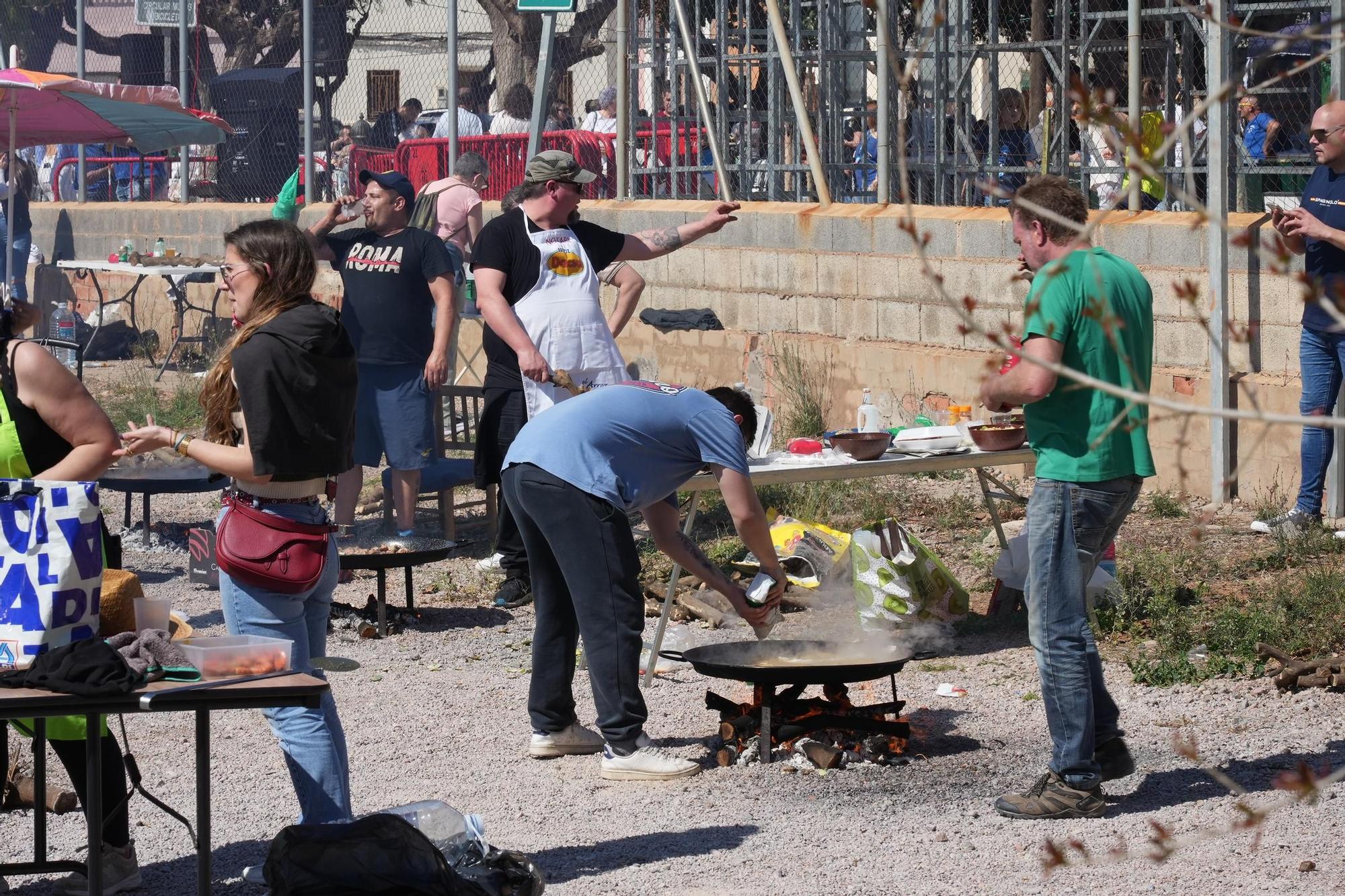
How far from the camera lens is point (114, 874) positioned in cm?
479

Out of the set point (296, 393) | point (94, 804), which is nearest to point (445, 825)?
point (94, 804)

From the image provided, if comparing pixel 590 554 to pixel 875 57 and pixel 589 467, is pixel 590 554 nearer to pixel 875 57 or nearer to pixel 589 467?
pixel 589 467

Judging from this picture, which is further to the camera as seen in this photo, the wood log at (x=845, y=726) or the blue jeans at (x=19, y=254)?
the blue jeans at (x=19, y=254)

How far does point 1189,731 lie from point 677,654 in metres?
1.84

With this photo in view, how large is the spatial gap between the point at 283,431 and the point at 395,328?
15.5 ft

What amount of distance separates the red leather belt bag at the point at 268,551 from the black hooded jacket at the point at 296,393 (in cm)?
12

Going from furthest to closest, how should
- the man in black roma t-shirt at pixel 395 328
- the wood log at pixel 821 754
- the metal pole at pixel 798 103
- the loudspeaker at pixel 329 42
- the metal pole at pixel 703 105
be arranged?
the loudspeaker at pixel 329 42
the metal pole at pixel 703 105
the metal pole at pixel 798 103
the man in black roma t-shirt at pixel 395 328
the wood log at pixel 821 754

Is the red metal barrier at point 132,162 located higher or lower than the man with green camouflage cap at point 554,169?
higher

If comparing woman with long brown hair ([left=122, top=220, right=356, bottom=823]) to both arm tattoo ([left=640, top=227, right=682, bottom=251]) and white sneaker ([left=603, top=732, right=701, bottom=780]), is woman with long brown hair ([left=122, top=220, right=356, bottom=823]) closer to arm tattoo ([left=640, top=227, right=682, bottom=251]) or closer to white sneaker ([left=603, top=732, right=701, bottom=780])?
white sneaker ([left=603, top=732, right=701, bottom=780])

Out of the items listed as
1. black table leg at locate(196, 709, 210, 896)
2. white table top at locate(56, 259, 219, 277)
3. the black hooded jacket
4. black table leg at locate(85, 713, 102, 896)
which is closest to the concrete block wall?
white table top at locate(56, 259, 219, 277)

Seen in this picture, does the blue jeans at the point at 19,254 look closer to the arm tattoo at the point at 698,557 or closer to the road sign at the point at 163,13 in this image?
the road sign at the point at 163,13

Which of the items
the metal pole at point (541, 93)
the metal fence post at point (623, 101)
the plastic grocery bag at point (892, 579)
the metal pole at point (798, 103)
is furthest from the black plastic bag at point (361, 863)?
the metal fence post at point (623, 101)

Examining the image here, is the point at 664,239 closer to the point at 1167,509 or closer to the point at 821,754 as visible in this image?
the point at 821,754

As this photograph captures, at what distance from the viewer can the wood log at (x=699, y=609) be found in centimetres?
795
